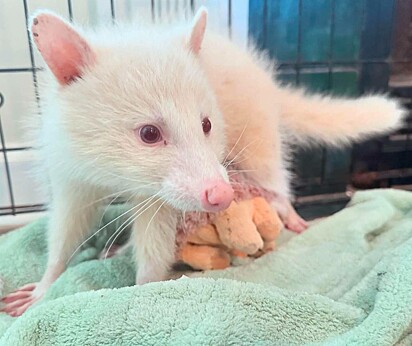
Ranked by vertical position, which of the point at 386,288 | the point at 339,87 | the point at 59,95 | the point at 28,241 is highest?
the point at 59,95

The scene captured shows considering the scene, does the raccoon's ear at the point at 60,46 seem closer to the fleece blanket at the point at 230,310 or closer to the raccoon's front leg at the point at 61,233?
the raccoon's front leg at the point at 61,233

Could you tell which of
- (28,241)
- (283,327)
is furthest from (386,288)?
(28,241)

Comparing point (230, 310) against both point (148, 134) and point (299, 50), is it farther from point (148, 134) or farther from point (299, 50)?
point (299, 50)

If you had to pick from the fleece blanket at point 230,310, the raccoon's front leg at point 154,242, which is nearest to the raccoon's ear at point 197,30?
the raccoon's front leg at point 154,242

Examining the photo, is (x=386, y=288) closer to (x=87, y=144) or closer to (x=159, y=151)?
(x=159, y=151)

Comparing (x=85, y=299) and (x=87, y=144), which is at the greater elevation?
(x=87, y=144)

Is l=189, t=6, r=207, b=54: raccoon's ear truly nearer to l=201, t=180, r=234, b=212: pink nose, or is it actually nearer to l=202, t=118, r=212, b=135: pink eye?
l=202, t=118, r=212, b=135: pink eye

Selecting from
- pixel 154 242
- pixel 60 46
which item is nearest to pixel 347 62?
pixel 154 242

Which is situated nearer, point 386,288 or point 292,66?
point 386,288
